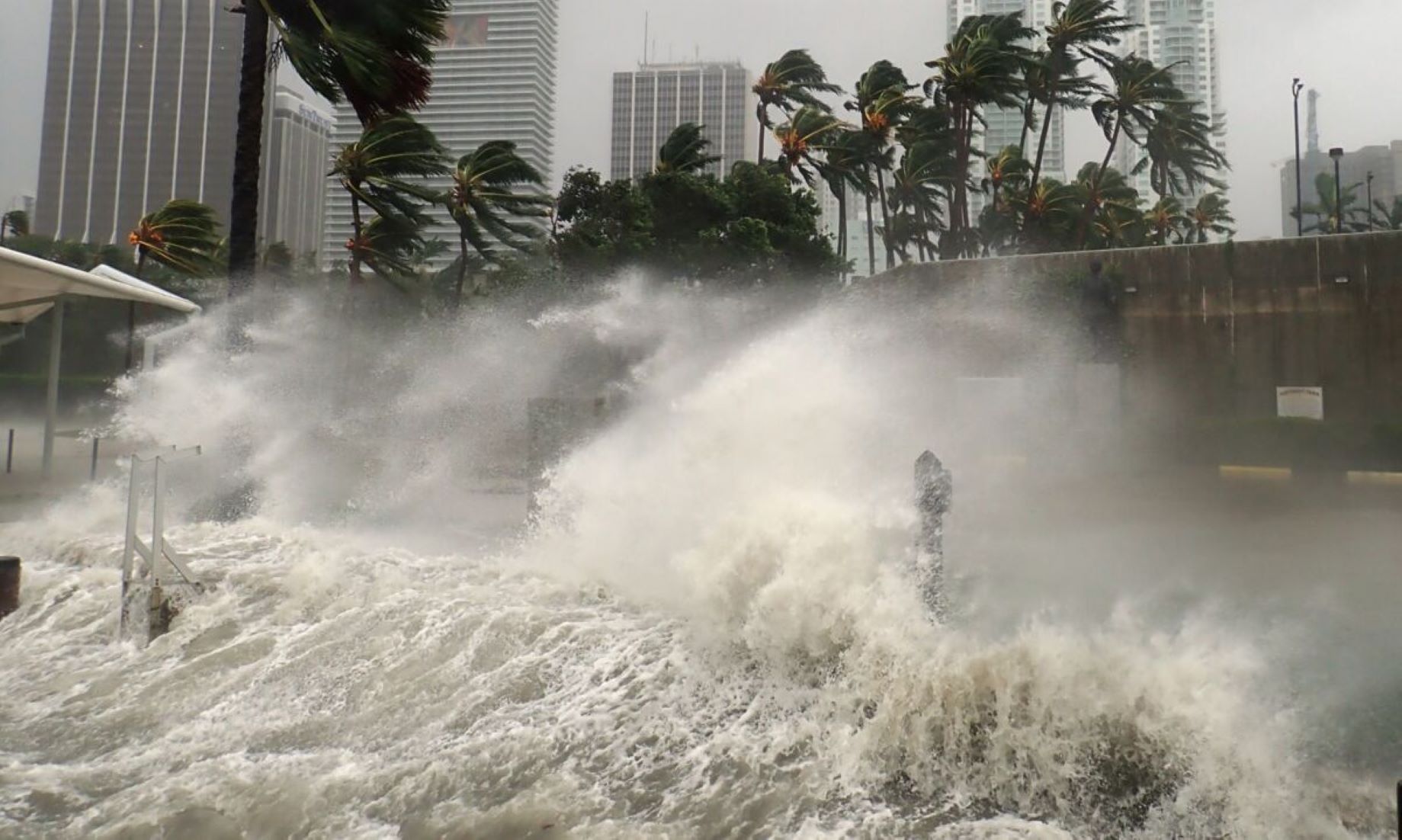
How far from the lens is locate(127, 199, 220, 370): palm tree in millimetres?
18875

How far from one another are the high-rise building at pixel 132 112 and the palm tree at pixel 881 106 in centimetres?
2443

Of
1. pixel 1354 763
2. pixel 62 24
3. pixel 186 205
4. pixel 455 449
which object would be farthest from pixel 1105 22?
pixel 62 24

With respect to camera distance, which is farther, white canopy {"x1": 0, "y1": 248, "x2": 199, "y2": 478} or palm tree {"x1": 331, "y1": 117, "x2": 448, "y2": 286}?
palm tree {"x1": 331, "y1": 117, "x2": 448, "y2": 286}

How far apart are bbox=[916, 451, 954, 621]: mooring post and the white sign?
16.8m

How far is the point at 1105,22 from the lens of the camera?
26344 millimetres

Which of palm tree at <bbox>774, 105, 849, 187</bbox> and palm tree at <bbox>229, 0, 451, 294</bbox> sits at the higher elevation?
palm tree at <bbox>774, 105, 849, 187</bbox>

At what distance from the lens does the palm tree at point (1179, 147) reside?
100ft

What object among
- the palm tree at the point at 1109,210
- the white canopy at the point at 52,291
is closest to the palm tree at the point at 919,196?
the palm tree at the point at 1109,210

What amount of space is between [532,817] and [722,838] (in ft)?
2.62

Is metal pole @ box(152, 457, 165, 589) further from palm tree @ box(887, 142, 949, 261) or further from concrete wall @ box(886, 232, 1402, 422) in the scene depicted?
palm tree @ box(887, 142, 949, 261)

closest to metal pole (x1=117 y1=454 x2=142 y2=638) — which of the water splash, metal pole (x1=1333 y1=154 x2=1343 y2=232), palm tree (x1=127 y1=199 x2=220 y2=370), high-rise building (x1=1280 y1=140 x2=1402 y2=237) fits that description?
the water splash

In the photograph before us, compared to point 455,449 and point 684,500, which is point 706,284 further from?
point 684,500

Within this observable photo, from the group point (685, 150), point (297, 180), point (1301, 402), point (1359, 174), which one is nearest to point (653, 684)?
point (1301, 402)

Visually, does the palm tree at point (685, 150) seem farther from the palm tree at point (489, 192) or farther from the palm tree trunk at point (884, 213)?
the palm tree trunk at point (884, 213)
